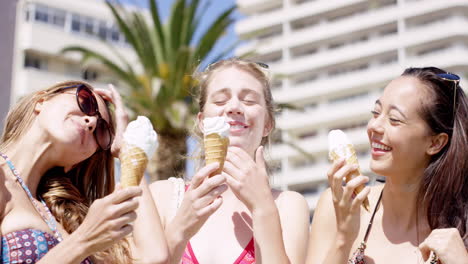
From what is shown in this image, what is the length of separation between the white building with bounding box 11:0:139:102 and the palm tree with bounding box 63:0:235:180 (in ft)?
98.2

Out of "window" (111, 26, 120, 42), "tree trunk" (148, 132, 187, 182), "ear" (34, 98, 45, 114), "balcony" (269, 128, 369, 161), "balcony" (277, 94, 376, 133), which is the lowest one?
"balcony" (269, 128, 369, 161)

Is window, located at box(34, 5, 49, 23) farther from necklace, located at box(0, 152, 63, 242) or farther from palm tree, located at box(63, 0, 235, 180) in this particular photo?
necklace, located at box(0, 152, 63, 242)

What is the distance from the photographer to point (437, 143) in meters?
4.07

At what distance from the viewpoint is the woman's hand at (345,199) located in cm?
347

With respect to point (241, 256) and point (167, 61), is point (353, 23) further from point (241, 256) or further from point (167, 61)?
point (241, 256)

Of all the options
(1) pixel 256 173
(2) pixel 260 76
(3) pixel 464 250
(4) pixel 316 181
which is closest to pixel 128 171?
(1) pixel 256 173

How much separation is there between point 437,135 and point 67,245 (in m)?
2.40

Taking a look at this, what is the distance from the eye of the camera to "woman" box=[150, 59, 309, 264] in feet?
11.3

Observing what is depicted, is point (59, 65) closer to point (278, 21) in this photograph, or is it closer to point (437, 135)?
point (278, 21)

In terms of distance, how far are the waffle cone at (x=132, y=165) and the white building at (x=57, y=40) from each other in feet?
143

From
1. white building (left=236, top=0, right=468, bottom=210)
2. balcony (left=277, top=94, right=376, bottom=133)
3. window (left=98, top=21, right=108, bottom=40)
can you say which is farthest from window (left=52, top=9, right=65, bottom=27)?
balcony (left=277, top=94, right=376, bottom=133)

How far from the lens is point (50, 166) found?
13.1 ft

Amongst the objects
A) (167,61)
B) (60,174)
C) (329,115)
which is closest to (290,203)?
(60,174)

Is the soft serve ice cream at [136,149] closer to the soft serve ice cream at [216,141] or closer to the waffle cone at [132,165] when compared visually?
the waffle cone at [132,165]
